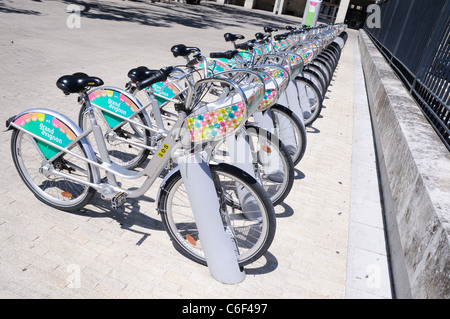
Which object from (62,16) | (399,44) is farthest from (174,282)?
(62,16)

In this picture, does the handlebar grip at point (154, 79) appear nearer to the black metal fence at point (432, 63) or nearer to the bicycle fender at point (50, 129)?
the bicycle fender at point (50, 129)

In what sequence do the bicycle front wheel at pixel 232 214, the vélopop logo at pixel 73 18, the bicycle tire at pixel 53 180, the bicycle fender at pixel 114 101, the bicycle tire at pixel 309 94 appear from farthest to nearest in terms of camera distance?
the vélopop logo at pixel 73 18 < the bicycle tire at pixel 309 94 < the bicycle fender at pixel 114 101 < the bicycle tire at pixel 53 180 < the bicycle front wheel at pixel 232 214

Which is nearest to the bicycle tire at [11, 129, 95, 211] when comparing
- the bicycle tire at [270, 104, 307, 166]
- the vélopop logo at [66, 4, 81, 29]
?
the bicycle tire at [270, 104, 307, 166]

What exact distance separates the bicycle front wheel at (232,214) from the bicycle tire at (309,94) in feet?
9.52

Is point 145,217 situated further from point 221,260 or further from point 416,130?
point 416,130

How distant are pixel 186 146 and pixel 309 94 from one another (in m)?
3.87

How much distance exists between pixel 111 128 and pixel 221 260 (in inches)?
78.4

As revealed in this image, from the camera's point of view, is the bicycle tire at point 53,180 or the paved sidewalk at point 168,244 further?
the bicycle tire at point 53,180

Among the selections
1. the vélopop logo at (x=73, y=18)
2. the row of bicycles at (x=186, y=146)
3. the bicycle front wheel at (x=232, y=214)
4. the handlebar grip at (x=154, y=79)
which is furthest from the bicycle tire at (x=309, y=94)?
the vélopop logo at (x=73, y=18)

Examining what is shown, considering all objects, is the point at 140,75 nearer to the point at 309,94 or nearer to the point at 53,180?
the point at 53,180

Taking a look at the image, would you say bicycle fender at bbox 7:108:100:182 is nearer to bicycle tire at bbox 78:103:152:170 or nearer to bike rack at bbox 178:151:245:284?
bicycle tire at bbox 78:103:152:170

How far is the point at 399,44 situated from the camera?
787 cm

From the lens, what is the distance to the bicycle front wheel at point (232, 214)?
2.38 meters

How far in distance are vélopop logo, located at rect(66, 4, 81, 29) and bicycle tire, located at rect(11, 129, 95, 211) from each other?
9838 millimetres
